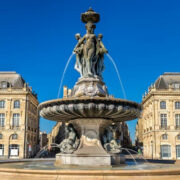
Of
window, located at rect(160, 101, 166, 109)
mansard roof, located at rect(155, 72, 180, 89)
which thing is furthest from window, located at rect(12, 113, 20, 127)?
mansard roof, located at rect(155, 72, 180, 89)

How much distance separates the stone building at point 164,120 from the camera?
164 ft

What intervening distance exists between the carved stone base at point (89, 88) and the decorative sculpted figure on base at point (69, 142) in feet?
4.27

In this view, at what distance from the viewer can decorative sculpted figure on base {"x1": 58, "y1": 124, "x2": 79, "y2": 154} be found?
999 cm

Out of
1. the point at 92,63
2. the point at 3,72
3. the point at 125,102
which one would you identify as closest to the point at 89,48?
the point at 92,63

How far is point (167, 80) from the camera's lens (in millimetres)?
54875

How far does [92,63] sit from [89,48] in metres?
0.59

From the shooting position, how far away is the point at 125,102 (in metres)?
9.14

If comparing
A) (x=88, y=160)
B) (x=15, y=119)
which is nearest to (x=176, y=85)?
(x=15, y=119)

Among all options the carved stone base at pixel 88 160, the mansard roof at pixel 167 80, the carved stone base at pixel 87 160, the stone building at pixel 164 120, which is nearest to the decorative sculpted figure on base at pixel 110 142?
the carved stone base at pixel 88 160

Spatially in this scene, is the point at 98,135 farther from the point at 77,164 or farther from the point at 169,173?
the point at 169,173

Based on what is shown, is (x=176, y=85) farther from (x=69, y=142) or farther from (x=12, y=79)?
(x=69, y=142)

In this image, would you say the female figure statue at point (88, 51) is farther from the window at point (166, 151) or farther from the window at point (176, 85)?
the window at point (176, 85)

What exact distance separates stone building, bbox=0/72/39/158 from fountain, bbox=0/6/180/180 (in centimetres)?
4054

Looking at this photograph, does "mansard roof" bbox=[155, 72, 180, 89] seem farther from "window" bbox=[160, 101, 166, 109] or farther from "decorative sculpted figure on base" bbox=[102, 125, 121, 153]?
"decorative sculpted figure on base" bbox=[102, 125, 121, 153]
